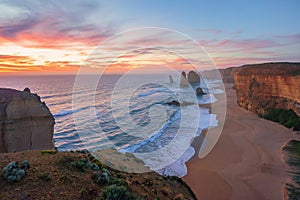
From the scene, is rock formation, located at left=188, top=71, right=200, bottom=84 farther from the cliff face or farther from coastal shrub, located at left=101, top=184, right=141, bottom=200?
coastal shrub, located at left=101, top=184, right=141, bottom=200

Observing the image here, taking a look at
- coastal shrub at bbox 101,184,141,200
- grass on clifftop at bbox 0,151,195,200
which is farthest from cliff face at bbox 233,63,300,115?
coastal shrub at bbox 101,184,141,200

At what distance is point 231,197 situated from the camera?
10.1m

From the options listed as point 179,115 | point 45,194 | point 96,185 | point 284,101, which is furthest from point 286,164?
point 179,115

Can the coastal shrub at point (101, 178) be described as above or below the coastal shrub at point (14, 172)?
below

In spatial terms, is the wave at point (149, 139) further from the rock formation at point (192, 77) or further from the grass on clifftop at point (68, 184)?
the rock formation at point (192, 77)

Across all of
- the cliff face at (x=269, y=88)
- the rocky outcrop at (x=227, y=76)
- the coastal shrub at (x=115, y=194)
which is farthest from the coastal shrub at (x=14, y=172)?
the rocky outcrop at (x=227, y=76)

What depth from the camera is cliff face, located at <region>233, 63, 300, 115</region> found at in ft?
78.7

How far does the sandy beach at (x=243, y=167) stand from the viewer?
34.5ft

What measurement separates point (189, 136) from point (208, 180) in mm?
8810

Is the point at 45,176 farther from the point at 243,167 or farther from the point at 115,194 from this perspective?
the point at 243,167

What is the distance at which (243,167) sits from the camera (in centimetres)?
1314

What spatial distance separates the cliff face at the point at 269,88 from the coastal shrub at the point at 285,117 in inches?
22.8

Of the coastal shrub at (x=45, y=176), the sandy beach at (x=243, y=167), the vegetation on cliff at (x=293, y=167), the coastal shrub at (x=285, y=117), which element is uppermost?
the coastal shrub at (x=45, y=176)

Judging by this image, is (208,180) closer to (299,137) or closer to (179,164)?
(179,164)
